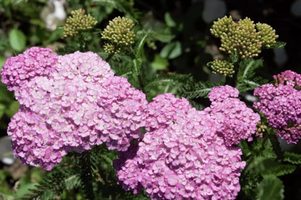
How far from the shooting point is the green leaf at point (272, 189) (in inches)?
141

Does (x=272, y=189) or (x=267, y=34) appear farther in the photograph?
(x=272, y=189)

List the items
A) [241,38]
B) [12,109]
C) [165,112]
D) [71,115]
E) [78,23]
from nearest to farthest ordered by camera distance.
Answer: [71,115] → [165,112] → [241,38] → [78,23] → [12,109]

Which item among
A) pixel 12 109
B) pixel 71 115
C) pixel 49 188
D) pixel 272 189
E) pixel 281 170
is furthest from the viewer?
pixel 12 109

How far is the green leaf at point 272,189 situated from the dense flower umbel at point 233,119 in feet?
4.89

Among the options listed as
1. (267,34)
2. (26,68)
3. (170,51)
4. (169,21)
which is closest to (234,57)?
(267,34)

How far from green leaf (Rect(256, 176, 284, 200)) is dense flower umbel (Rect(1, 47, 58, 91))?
7.69 ft

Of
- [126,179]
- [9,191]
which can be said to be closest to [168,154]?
[126,179]

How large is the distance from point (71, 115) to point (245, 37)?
121cm

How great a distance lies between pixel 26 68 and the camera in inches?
94.5

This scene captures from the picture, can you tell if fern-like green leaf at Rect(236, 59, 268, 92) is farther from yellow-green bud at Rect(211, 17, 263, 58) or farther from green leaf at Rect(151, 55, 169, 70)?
green leaf at Rect(151, 55, 169, 70)

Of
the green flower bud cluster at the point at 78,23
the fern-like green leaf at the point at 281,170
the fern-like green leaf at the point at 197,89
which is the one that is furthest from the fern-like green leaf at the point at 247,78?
the green flower bud cluster at the point at 78,23

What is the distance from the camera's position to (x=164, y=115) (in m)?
2.34

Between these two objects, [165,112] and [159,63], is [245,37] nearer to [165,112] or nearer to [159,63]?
[165,112]

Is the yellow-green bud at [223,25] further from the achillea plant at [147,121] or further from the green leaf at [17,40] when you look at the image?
the green leaf at [17,40]
